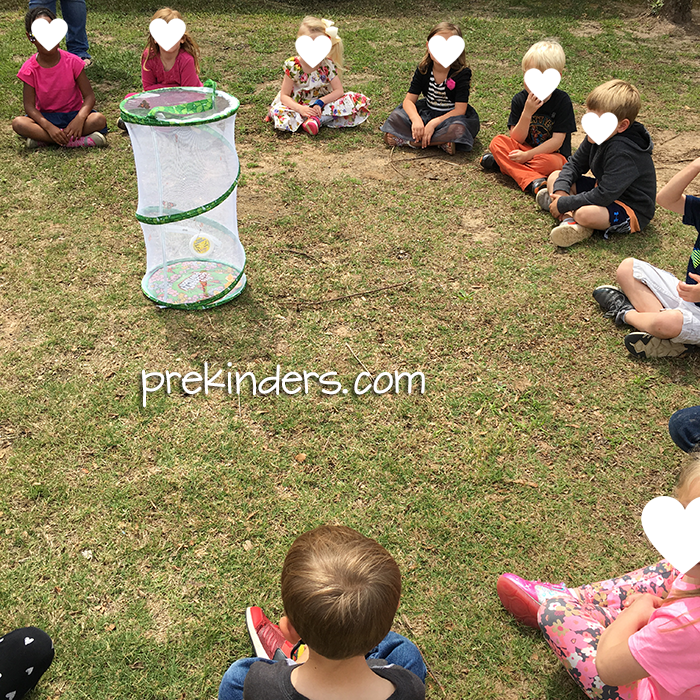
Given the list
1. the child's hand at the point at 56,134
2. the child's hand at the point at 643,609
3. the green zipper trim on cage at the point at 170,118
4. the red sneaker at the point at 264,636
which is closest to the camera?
the child's hand at the point at 643,609

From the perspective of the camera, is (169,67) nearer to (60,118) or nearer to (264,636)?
(60,118)

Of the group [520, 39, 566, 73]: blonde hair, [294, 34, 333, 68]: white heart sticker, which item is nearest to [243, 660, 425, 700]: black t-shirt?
[520, 39, 566, 73]: blonde hair

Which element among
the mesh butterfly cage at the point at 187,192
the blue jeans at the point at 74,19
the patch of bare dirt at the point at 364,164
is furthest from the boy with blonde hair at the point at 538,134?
the blue jeans at the point at 74,19

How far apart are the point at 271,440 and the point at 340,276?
4.09 feet

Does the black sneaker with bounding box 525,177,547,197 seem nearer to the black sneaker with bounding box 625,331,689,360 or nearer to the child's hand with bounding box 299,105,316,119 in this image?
the black sneaker with bounding box 625,331,689,360

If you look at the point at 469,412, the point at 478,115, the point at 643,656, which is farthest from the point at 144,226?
the point at 478,115

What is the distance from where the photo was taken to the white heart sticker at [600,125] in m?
3.84

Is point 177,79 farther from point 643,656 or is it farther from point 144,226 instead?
point 643,656

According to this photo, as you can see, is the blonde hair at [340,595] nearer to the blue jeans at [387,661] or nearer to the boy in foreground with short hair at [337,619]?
the boy in foreground with short hair at [337,619]

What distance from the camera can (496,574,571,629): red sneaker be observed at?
7.03ft

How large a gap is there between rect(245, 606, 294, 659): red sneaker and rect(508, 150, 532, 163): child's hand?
3.58m

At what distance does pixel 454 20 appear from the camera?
8148mm

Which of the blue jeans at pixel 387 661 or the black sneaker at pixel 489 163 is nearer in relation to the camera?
the blue jeans at pixel 387 661

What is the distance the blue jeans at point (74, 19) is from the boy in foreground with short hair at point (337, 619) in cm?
595
